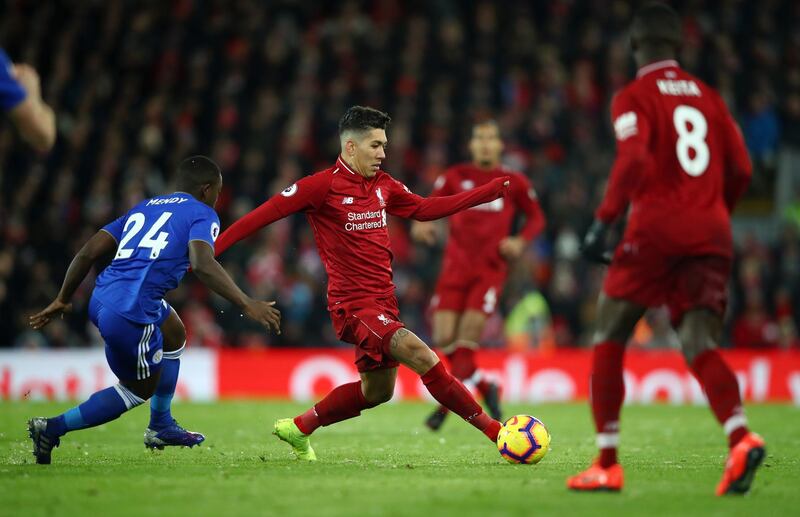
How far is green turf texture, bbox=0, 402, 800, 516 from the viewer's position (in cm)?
580

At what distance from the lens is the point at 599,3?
24.2 meters

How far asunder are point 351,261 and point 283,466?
5.00 ft

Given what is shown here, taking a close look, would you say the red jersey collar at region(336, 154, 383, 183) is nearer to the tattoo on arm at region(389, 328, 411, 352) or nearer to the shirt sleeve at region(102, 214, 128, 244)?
the tattoo on arm at region(389, 328, 411, 352)

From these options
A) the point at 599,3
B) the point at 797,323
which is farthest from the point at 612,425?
the point at 599,3

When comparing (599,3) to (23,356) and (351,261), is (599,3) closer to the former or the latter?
(23,356)

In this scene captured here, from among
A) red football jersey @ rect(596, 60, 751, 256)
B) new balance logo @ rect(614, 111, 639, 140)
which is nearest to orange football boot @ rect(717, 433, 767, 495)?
red football jersey @ rect(596, 60, 751, 256)

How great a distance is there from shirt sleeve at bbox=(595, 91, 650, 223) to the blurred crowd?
12.8 metres

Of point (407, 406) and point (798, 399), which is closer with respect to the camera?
point (407, 406)

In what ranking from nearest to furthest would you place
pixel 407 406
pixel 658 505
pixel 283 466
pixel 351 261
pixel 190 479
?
1. pixel 658 505
2. pixel 190 479
3. pixel 283 466
4. pixel 351 261
5. pixel 407 406

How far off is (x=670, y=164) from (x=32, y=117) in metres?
3.56

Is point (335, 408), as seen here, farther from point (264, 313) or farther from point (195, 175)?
point (195, 175)

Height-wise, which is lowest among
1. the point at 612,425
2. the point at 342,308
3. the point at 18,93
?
the point at 612,425

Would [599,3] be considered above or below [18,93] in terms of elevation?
above

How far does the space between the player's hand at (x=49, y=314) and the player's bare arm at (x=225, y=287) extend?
1.03 meters
